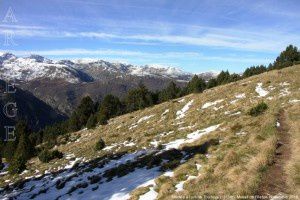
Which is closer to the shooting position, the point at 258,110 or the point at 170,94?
the point at 258,110

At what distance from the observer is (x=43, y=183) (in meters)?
32.6

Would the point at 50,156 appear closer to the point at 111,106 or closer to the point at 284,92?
the point at 284,92

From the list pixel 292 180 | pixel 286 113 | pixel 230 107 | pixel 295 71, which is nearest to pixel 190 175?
pixel 292 180

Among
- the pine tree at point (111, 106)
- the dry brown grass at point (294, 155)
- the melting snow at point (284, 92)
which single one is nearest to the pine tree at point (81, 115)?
the pine tree at point (111, 106)

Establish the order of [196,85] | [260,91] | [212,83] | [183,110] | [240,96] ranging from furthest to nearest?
[196,85], [212,83], [183,110], [240,96], [260,91]

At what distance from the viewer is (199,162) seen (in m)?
21.3

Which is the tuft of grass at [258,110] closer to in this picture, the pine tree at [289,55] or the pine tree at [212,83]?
the pine tree at [289,55]

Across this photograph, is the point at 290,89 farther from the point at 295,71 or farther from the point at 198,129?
the point at 198,129

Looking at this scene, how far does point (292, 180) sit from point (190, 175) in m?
5.69

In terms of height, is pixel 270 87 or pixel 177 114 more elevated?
pixel 270 87

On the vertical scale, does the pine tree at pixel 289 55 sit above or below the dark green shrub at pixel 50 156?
above

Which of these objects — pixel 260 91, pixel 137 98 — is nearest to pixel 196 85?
pixel 137 98

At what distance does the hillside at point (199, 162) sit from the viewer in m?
16.0

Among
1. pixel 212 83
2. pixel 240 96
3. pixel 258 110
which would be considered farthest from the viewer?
pixel 212 83
